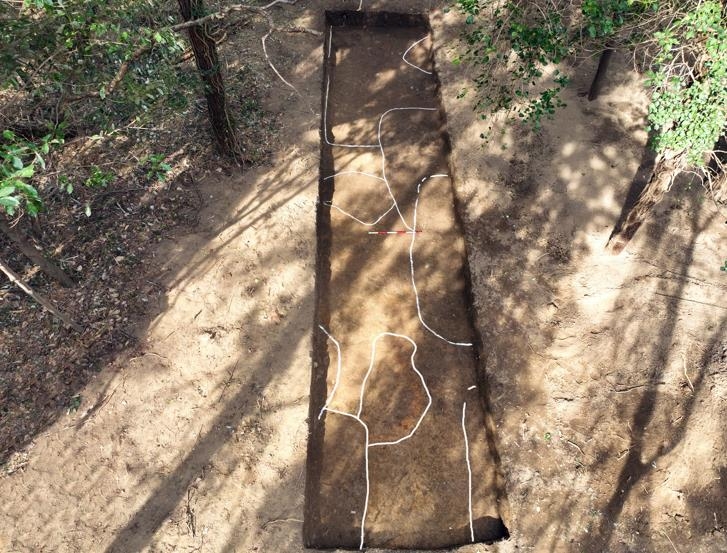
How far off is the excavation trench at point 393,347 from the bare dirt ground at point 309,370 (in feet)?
1.38

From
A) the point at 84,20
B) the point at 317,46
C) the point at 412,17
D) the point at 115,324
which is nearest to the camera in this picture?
the point at 84,20

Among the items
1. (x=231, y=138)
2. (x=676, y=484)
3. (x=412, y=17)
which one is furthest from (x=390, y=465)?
(x=412, y=17)

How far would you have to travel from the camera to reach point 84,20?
17.4ft

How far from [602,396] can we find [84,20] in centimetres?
875

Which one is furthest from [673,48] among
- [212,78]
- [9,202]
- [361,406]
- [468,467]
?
[9,202]

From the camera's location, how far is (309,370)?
7.46 m

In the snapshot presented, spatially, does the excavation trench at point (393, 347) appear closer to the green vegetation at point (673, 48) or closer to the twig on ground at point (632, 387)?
the twig on ground at point (632, 387)

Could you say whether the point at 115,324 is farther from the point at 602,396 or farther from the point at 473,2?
the point at 602,396

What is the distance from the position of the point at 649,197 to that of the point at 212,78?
7.82 meters

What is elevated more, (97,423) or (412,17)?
(412,17)

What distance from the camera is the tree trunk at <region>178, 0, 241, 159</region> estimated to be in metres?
6.95

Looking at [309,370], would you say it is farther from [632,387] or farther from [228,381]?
[632,387]

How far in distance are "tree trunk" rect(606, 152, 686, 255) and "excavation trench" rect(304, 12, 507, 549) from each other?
2.89 metres

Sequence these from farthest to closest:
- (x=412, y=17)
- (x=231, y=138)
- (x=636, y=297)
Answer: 1. (x=412, y=17)
2. (x=231, y=138)
3. (x=636, y=297)
